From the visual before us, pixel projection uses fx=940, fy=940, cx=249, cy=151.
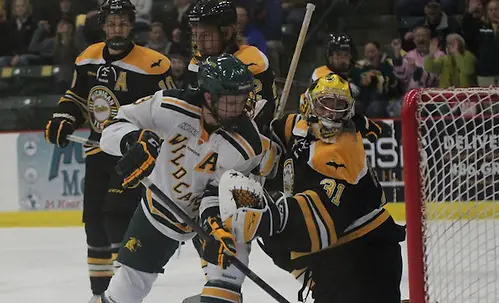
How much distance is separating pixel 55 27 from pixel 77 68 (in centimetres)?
338

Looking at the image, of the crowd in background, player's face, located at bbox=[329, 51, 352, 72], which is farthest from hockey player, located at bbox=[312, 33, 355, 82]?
the crowd in background

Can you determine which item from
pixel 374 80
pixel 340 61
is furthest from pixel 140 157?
pixel 374 80

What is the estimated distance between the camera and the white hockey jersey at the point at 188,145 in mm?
2746

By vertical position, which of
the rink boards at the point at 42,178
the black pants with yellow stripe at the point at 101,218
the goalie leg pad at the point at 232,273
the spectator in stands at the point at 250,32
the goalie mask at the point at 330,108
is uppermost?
the goalie mask at the point at 330,108

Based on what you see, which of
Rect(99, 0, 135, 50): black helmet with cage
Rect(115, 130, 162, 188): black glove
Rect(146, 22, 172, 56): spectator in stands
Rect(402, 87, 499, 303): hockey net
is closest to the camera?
Rect(402, 87, 499, 303): hockey net

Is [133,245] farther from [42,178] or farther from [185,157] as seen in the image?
[42,178]

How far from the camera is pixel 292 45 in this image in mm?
6715

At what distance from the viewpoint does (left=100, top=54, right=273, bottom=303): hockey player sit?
265 cm

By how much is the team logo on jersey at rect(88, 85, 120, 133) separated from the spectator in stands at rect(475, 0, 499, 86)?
3.31 meters

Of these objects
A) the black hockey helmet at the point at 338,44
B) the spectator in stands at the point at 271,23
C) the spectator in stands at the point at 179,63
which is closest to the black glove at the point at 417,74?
the spectator in stands at the point at 271,23

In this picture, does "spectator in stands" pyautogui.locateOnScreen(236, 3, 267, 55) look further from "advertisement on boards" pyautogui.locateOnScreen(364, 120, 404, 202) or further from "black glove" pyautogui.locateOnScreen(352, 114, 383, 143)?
"black glove" pyautogui.locateOnScreen(352, 114, 383, 143)

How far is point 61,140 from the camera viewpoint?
145 inches

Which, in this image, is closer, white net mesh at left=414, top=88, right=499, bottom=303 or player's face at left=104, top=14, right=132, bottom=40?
white net mesh at left=414, top=88, right=499, bottom=303

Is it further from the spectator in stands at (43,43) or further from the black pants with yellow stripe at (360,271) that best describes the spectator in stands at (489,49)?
the black pants with yellow stripe at (360,271)
